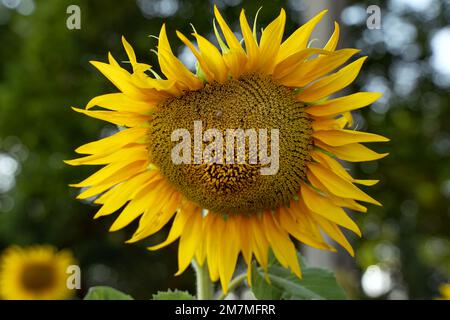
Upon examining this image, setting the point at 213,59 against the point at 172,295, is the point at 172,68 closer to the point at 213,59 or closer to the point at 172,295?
the point at 213,59

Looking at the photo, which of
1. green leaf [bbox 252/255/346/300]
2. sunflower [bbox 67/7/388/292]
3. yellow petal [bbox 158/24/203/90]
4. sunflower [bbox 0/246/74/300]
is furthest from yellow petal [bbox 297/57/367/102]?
sunflower [bbox 0/246/74/300]

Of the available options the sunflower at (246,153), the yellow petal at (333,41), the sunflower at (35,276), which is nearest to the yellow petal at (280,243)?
the sunflower at (246,153)

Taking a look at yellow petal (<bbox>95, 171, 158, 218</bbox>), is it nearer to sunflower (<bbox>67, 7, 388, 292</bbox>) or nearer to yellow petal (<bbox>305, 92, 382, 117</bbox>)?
sunflower (<bbox>67, 7, 388, 292</bbox>)

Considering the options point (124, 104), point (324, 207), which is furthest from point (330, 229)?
point (124, 104)

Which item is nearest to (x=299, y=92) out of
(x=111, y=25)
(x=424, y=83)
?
(x=424, y=83)

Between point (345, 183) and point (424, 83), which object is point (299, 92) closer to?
point (345, 183)
